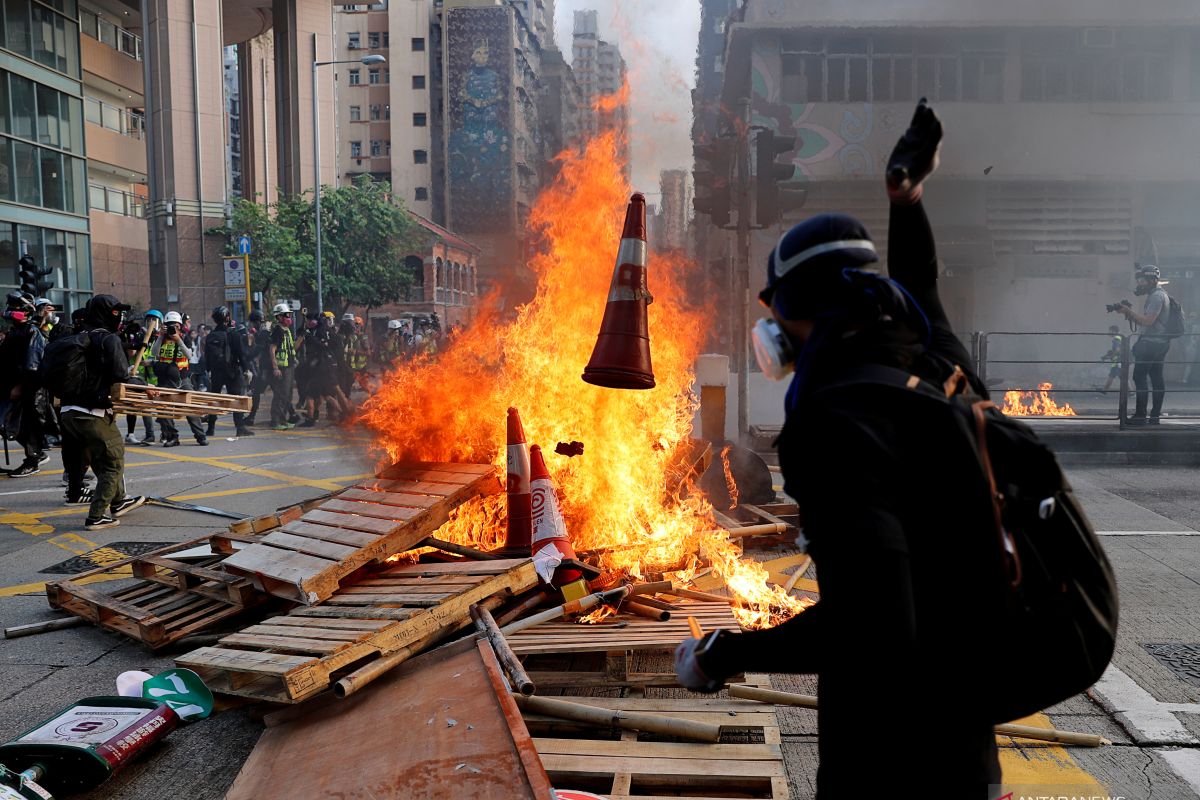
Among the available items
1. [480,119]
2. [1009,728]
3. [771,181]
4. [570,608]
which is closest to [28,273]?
[771,181]

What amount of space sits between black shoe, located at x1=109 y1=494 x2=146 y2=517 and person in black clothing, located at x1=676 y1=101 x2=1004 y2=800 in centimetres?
767

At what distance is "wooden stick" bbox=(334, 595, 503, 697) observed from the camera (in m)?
3.49

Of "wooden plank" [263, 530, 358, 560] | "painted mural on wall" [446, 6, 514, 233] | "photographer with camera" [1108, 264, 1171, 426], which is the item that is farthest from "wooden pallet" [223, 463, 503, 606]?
"painted mural on wall" [446, 6, 514, 233]

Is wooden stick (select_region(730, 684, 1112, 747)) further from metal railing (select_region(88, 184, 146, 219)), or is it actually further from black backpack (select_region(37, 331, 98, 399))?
metal railing (select_region(88, 184, 146, 219))

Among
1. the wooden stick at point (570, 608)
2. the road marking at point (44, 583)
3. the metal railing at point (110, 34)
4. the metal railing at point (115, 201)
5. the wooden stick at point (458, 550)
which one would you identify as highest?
→ the metal railing at point (110, 34)

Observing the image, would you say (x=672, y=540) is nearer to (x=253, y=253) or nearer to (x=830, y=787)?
(x=830, y=787)

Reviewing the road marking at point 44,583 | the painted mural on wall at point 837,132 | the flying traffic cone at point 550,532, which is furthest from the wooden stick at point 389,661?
the painted mural on wall at point 837,132

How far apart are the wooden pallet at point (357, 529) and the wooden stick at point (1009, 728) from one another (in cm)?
190

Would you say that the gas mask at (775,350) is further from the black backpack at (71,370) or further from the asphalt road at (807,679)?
the black backpack at (71,370)

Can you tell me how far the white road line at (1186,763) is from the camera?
10.6ft

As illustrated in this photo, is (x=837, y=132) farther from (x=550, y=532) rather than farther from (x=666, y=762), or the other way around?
(x=666, y=762)

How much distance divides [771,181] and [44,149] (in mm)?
24954

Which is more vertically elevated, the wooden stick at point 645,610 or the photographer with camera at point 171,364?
the photographer with camera at point 171,364

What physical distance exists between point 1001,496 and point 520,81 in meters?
77.2
